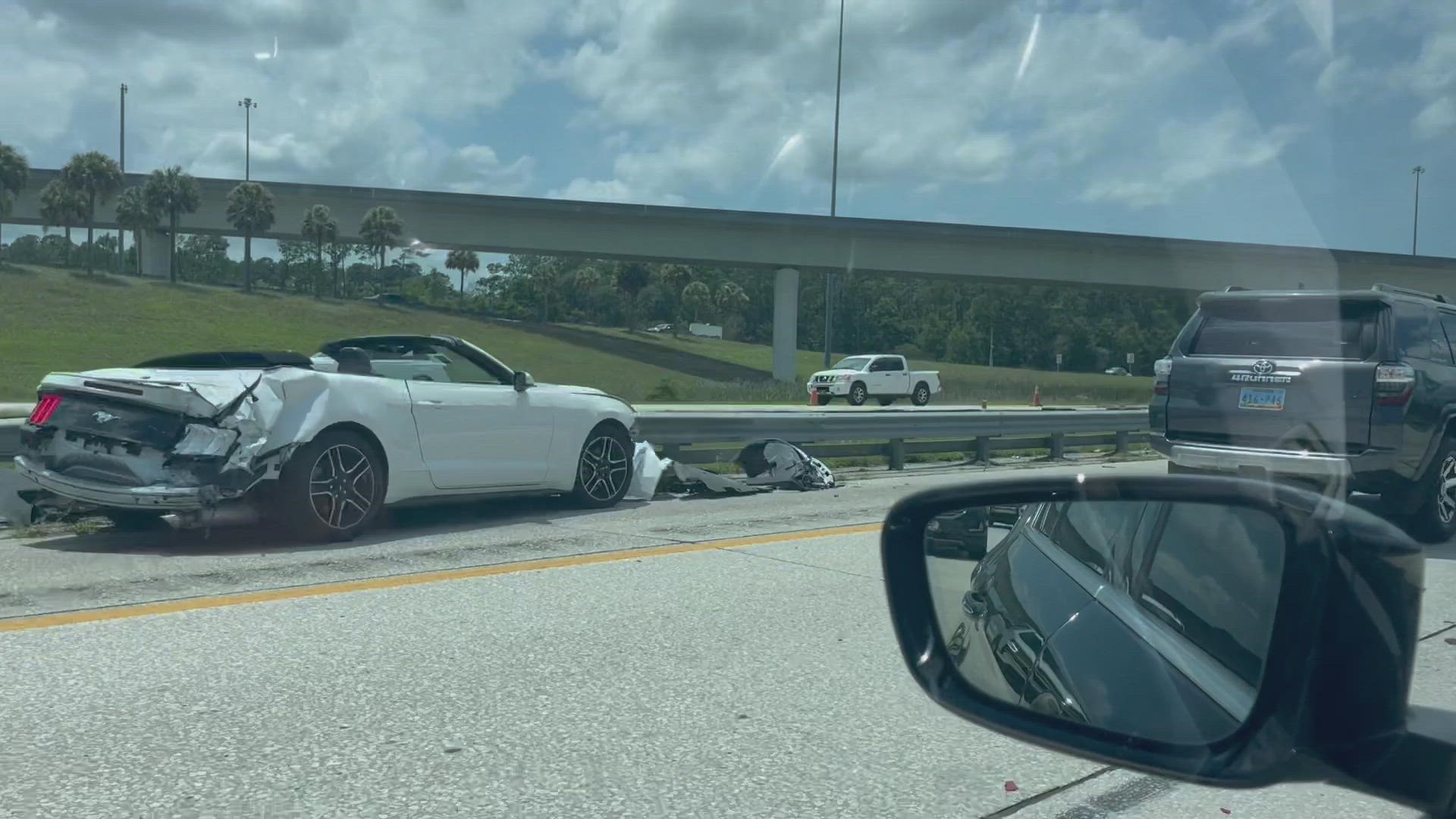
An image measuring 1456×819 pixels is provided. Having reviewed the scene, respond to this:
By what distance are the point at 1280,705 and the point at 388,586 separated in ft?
19.7

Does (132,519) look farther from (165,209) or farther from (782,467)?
(165,209)

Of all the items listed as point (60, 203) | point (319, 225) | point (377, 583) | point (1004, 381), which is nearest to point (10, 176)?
point (60, 203)

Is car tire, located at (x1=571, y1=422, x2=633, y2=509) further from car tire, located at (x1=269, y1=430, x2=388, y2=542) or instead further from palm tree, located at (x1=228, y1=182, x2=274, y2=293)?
palm tree, located at (x1=228, y1=182, x2=274, y2=293)

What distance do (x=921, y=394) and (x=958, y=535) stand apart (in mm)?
Answer: 39003

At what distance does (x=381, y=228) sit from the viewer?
2142 inches

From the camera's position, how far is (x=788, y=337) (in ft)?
183

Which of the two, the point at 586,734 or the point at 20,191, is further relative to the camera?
the point at 20,191

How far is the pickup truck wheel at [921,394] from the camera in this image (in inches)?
1619

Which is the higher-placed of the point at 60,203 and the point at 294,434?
the point at 60,203

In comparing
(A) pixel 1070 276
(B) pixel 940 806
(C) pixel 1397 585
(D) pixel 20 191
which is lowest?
(B) pixel 940 806

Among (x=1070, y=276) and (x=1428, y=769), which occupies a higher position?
(x=1070, y=276)

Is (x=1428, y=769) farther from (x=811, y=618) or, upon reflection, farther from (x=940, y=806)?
(x=811, y=618)

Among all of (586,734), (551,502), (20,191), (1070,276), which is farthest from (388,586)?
(20,191)

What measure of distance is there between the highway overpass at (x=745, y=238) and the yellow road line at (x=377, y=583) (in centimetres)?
3768
